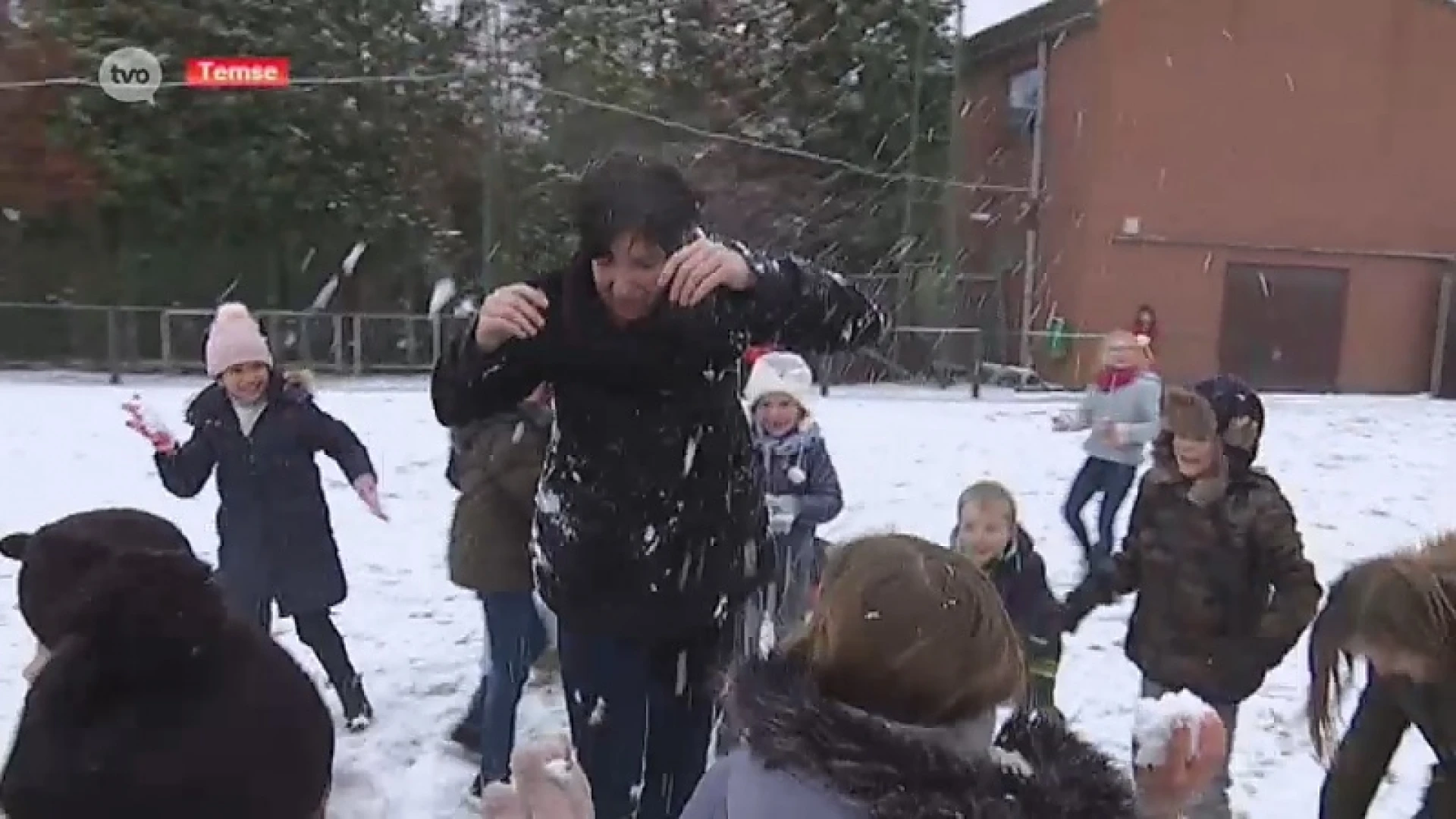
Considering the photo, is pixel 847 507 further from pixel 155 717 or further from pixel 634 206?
pixel 155 717

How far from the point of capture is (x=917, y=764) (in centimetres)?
169

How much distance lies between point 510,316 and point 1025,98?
25.8 m

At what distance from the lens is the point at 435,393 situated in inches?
112

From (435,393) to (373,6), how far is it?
2407cm

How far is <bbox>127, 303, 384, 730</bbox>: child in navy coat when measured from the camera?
5.10 meters

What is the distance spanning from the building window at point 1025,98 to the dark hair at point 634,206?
24.5m

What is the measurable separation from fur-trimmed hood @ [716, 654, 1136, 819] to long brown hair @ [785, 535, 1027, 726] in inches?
1.3

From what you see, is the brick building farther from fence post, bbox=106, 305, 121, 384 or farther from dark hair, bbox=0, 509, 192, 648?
dark hair, bbox=0, 509, 192, 648

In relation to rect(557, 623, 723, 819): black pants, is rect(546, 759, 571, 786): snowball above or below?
above

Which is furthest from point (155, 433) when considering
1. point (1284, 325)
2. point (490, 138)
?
point (1284, 325)

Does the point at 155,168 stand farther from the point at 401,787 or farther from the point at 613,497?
the point at 613,497

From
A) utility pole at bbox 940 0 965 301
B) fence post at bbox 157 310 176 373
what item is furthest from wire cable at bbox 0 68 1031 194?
fence post at bbox 157 310 176 373

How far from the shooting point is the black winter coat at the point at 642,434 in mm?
2707

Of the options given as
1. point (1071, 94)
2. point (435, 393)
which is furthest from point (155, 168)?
point (435, 393)
